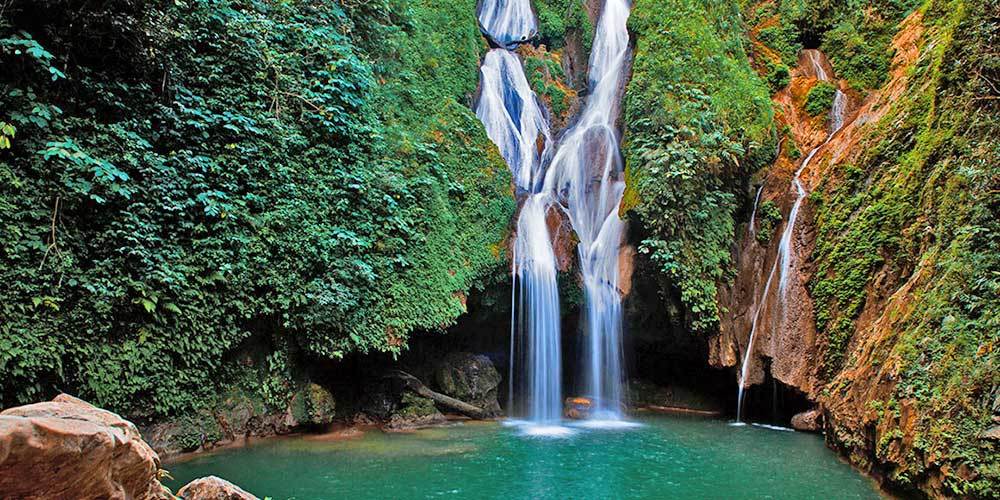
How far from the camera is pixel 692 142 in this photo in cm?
1337

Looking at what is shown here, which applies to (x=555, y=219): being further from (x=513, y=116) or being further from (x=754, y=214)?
(x=754, y=214)

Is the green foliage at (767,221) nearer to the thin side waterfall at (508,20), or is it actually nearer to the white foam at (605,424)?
the white foam at (605,424)

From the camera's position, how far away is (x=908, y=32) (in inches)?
590

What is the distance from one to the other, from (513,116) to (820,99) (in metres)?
8.11

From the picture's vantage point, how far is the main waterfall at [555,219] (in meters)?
13.6

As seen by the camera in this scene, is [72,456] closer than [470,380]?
Yes

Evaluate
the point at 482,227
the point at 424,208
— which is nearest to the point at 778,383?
the point at 482,227

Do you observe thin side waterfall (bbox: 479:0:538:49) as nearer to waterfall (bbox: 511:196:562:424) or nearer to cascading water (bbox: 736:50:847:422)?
waterfall (bbox: 511:196:562:424)

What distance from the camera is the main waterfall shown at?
13.6 m

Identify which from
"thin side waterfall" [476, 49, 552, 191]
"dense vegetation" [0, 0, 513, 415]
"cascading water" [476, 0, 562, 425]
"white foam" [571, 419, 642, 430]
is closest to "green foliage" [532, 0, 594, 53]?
"thin side waterfall" [476, 49, 552, 191]

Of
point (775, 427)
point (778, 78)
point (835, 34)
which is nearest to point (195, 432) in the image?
point (775, 427)

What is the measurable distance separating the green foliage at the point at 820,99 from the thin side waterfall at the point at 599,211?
4958mm

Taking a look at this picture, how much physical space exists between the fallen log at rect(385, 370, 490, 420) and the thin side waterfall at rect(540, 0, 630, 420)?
285 centimetres

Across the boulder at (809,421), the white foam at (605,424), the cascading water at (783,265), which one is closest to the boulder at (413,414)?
the white foam at (605,424)
